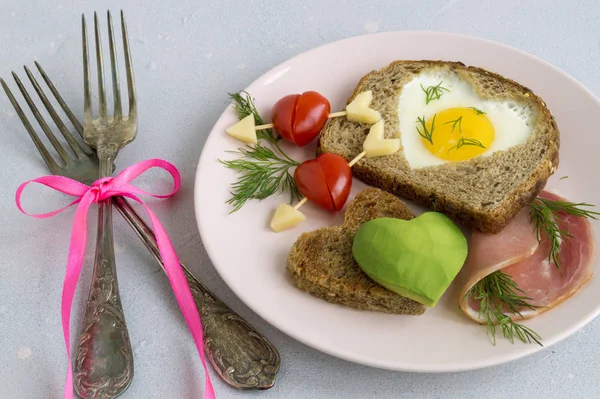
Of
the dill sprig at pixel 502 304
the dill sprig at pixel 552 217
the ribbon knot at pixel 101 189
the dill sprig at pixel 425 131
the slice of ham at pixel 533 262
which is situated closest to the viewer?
the dill sprig at pixel 502 304

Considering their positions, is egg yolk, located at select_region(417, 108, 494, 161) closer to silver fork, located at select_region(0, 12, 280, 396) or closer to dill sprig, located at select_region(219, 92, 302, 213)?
dill sprig, located at select_region(219, 92, 302, 213)

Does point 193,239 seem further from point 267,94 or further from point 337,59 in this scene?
point 337,59

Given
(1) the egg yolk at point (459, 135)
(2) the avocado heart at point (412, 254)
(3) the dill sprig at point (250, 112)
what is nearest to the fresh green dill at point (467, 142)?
(1) the egg yolk at point (459, 135)

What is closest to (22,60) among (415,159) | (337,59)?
(337,59)

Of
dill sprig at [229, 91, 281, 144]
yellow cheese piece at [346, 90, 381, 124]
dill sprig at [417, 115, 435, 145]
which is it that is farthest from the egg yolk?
dill sprig at [229, 91, 281, 144]

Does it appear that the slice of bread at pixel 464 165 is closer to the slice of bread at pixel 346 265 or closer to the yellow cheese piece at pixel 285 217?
the slice of bread at pixel 346 265

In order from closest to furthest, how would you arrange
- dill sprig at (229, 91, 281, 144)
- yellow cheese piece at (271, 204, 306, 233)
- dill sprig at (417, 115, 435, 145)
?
yellow cheese piece at (271, 204, 306, 233)
dill sprig at (417, 115, 435, 145)
dill sprig at (229, 91, 281, 144)
